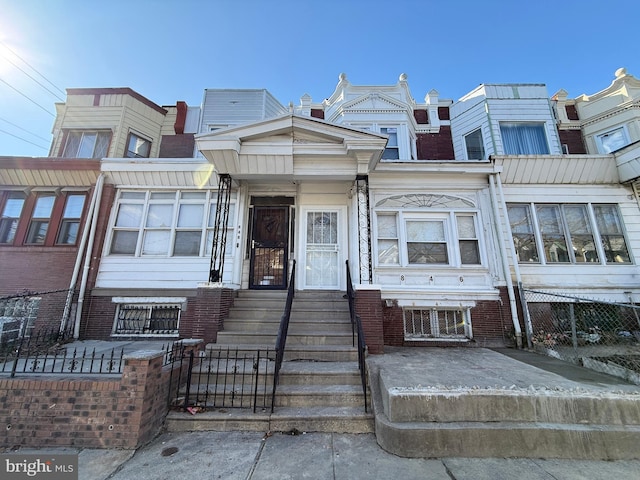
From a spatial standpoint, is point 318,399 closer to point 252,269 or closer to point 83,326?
point 252,269

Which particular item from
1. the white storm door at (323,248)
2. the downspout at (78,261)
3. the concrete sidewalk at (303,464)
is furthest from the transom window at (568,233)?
the downspout at (78,261)

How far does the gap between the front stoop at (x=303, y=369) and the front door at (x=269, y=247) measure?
586 mm

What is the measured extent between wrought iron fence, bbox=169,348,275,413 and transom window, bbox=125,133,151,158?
7.81 metres

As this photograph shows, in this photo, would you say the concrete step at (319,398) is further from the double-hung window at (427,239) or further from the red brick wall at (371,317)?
the double-hung window at (427,239)

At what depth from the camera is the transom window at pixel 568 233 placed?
7.24 m

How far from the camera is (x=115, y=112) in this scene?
9.16 metres

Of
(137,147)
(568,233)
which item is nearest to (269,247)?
(137,147)

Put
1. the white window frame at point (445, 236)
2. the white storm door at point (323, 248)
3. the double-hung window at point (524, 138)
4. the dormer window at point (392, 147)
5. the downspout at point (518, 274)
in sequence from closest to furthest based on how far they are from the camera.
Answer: the downspout at point (518, 274), the white window frame at point (445, 236), the white storm door at point (323, 248), the dormer window at point (392, 147), the double-hung window at point (524, 138)

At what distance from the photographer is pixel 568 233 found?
7391 millimetres

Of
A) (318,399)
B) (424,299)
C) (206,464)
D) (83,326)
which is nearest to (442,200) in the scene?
(424,299)

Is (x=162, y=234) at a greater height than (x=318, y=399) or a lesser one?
greater

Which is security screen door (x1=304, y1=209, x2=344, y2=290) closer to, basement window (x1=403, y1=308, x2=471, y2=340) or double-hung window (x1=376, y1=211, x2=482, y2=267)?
double-hung window (x1=376, y1=211, x2=482, y2=267)

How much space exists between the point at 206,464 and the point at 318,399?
4.87 ft

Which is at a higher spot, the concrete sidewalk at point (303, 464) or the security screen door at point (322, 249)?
the security screen door at point (322, 249)
